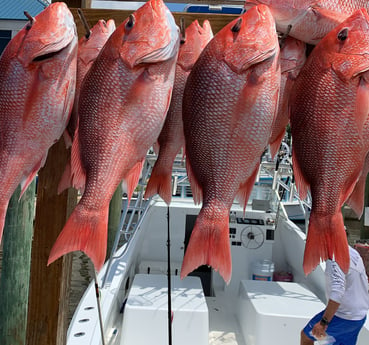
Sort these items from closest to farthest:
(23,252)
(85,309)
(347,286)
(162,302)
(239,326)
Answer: (23,252) → (85,309) → (347,286) → (162,302) → (239,326)

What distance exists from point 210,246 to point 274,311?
3.00m

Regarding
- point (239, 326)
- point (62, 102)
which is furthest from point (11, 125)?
point (239, 326)

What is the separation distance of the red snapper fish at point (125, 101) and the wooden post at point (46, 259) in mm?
628

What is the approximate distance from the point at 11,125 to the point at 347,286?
3.14 metres

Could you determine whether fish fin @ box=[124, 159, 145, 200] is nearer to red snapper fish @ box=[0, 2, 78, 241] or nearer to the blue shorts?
red snapper fish @ box=[0, 2, 78, 241]

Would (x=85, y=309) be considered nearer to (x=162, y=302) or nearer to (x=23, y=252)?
(x=23, y=252)

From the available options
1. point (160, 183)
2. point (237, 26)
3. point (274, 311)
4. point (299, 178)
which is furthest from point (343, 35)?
point (274, 311)

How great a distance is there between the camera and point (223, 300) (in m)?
5.10

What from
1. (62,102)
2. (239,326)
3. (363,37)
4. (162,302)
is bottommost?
(239,326)

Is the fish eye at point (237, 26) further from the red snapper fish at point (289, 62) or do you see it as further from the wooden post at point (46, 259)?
the wooden post at point (46, 259)

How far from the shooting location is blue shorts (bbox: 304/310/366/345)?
3160 mm

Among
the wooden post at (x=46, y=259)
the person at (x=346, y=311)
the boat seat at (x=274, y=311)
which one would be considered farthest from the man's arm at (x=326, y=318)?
the wooden post at (x=46, y=259)

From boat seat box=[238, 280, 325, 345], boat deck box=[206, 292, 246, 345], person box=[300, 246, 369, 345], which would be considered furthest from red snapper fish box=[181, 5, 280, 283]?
boat deck box=[206, 292, 246, 345]

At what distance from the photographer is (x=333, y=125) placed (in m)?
0.90
